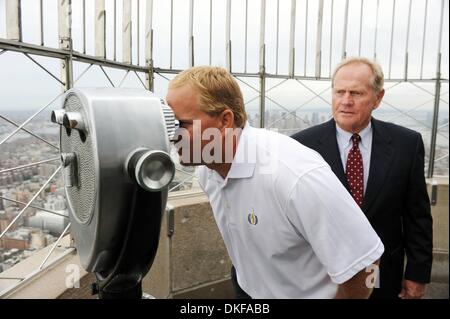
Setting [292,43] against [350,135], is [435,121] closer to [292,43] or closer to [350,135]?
[292,43]

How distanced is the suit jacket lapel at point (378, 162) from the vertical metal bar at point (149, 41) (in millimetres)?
1533

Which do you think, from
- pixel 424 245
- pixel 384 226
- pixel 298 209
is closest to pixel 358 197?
pixel 384 226

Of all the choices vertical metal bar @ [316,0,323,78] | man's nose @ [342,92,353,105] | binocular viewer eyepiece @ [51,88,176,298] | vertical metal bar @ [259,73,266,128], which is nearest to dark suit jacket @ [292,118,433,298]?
man's nose @ [342,92,353,105]

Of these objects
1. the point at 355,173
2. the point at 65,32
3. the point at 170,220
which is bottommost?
the point at 170,220

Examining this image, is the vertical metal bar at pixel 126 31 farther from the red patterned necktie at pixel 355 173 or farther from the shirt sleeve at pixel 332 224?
the shirt sleeve at pixel 332 224

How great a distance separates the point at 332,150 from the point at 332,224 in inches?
30.5

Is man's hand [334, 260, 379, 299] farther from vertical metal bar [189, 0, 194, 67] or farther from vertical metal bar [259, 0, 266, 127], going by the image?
vertical metal bar [259, 0, 266, 127]

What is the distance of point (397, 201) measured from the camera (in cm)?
154

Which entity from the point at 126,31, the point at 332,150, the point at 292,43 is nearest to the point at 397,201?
the point at 332,150

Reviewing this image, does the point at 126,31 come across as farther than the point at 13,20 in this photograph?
Yes

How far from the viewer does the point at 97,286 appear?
89 cm

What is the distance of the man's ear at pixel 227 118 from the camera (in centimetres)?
99

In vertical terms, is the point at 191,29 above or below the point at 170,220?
above

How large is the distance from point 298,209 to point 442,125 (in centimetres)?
364
